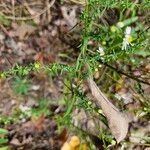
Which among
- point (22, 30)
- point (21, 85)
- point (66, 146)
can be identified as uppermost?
point (22, 30)

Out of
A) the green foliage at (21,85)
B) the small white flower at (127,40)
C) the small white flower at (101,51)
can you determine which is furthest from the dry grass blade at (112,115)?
the green foliage at (21,85)

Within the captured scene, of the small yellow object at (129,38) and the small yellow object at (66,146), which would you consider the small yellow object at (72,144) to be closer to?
the small yellow object at (66,146)

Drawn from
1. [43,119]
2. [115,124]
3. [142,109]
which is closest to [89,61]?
[115,124]

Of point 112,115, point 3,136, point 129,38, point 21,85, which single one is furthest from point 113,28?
point 3,136

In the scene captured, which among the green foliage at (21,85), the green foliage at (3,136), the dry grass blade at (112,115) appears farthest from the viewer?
the green foliage at (21,85)

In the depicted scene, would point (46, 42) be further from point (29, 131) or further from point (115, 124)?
point (115, 124)

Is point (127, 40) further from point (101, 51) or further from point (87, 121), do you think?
point (87, 121)

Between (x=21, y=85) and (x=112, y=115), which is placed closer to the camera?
(x=112, y=115)

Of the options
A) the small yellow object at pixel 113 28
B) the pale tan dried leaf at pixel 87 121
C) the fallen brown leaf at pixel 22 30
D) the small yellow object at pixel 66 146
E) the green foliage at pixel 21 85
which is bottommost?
the small yellow object at pixel 66 146
